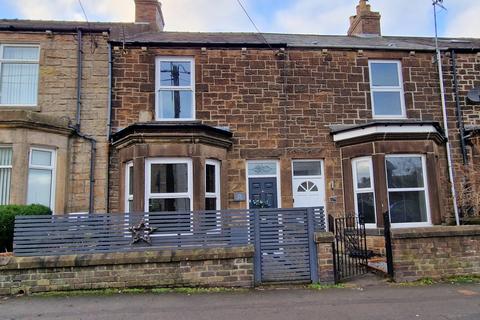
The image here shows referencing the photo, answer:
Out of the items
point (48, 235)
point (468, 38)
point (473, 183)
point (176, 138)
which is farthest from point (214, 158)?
point (468, 38)

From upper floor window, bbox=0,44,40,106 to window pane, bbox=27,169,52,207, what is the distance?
6.78ft

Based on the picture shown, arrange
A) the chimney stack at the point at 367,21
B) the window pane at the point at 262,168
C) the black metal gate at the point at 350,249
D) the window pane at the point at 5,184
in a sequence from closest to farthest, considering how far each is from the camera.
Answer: the black metal gate at the point at 350,249 → the window pane at the point at 5,184 → the window pane at the point at 262,168 → the chimney stack at the point at 367,21

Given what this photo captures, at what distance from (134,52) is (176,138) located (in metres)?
3.33

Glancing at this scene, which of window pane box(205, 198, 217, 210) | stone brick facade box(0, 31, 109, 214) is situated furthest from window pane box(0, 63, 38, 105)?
window pane box(205, 198, 217, 210)

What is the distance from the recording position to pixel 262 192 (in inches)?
444

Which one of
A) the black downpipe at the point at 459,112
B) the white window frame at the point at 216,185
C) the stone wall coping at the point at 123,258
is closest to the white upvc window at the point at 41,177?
the stone wall coping at the point at 123,258

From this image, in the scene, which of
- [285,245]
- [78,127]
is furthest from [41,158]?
[285,245]

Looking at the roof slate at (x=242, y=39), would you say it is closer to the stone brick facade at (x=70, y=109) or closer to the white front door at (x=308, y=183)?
the stone brick facade at (x=70, y=109)

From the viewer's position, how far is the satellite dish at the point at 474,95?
12203 millimetres

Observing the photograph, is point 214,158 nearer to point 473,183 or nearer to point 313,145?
point 313,145

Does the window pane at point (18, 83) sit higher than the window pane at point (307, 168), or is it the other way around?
the window pane at point (18, 83)

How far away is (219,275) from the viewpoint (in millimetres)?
7387

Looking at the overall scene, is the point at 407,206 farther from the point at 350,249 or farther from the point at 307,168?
the point at 307,168

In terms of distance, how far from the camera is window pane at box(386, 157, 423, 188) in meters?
10.8
